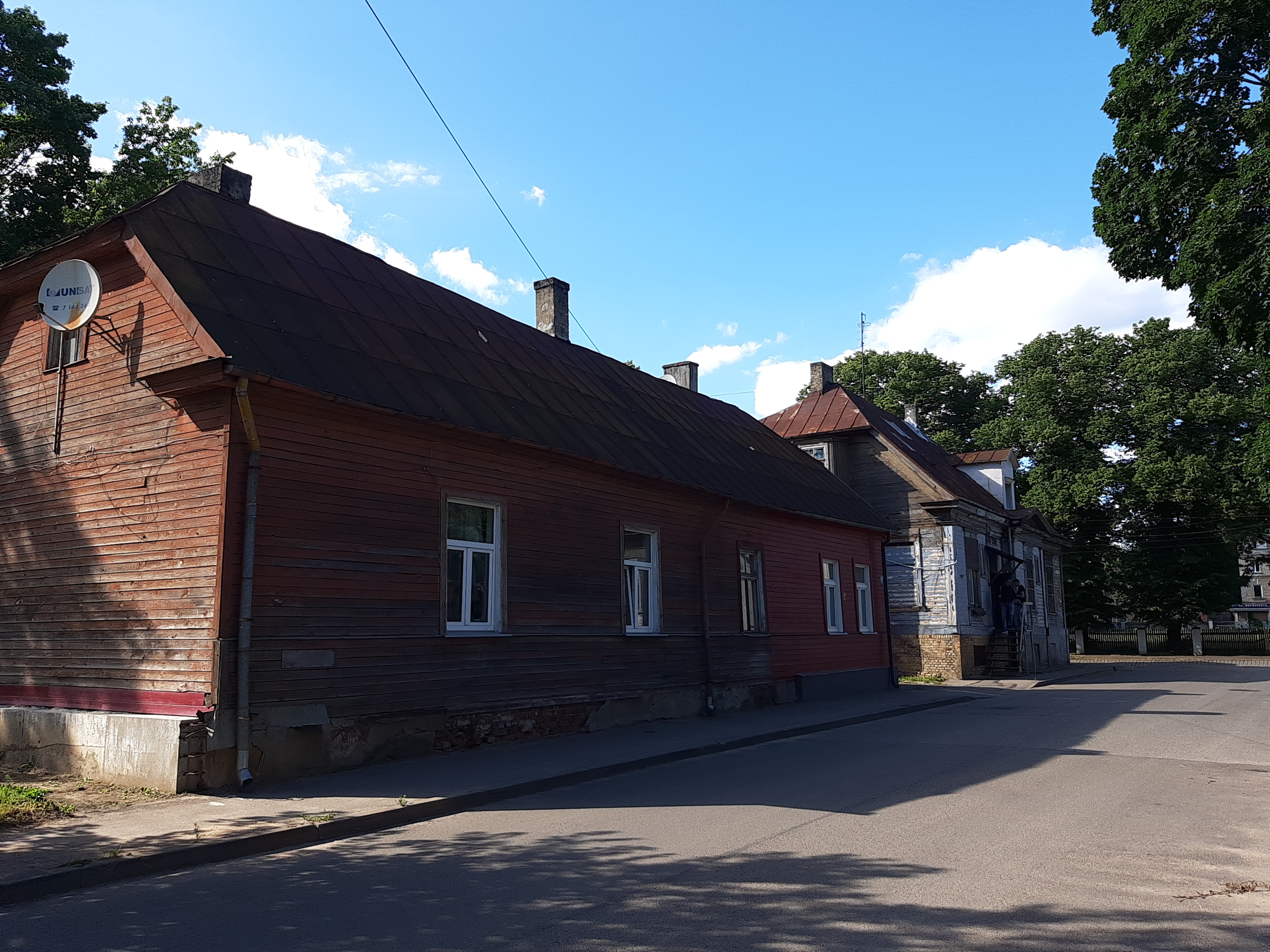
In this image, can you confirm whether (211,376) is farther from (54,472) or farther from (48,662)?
(48,662)

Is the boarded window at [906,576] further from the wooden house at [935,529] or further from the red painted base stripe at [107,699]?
the red painted base stripe at [107,699]

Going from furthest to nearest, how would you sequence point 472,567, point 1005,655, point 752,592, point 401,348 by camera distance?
point 1005,655 → point 752,592 → point 401,348 → point 472,567

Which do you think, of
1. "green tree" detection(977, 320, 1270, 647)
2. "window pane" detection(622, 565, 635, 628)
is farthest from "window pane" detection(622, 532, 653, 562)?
"green tree" detection(977, 320, 1270, 647)

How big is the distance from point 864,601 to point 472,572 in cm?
1427

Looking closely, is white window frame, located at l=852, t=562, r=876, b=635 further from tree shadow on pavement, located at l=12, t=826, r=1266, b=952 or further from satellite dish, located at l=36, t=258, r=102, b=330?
satellite dish, located at l=36, t=258, r=102, b=330

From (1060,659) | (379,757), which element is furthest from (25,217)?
(1060,659)

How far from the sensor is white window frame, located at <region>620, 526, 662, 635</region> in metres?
15.5

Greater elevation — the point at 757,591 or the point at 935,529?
the point at 935,529

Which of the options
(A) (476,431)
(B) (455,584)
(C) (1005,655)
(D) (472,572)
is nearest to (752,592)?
(D) (472,572)

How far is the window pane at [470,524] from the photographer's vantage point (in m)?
12.4

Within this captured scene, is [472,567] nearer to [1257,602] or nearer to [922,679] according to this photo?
[922,679]

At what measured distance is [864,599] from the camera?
24.2m

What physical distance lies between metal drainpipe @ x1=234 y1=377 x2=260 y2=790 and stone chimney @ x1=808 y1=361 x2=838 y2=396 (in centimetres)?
2684

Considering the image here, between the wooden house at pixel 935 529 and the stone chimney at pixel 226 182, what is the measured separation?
18.0 meters
